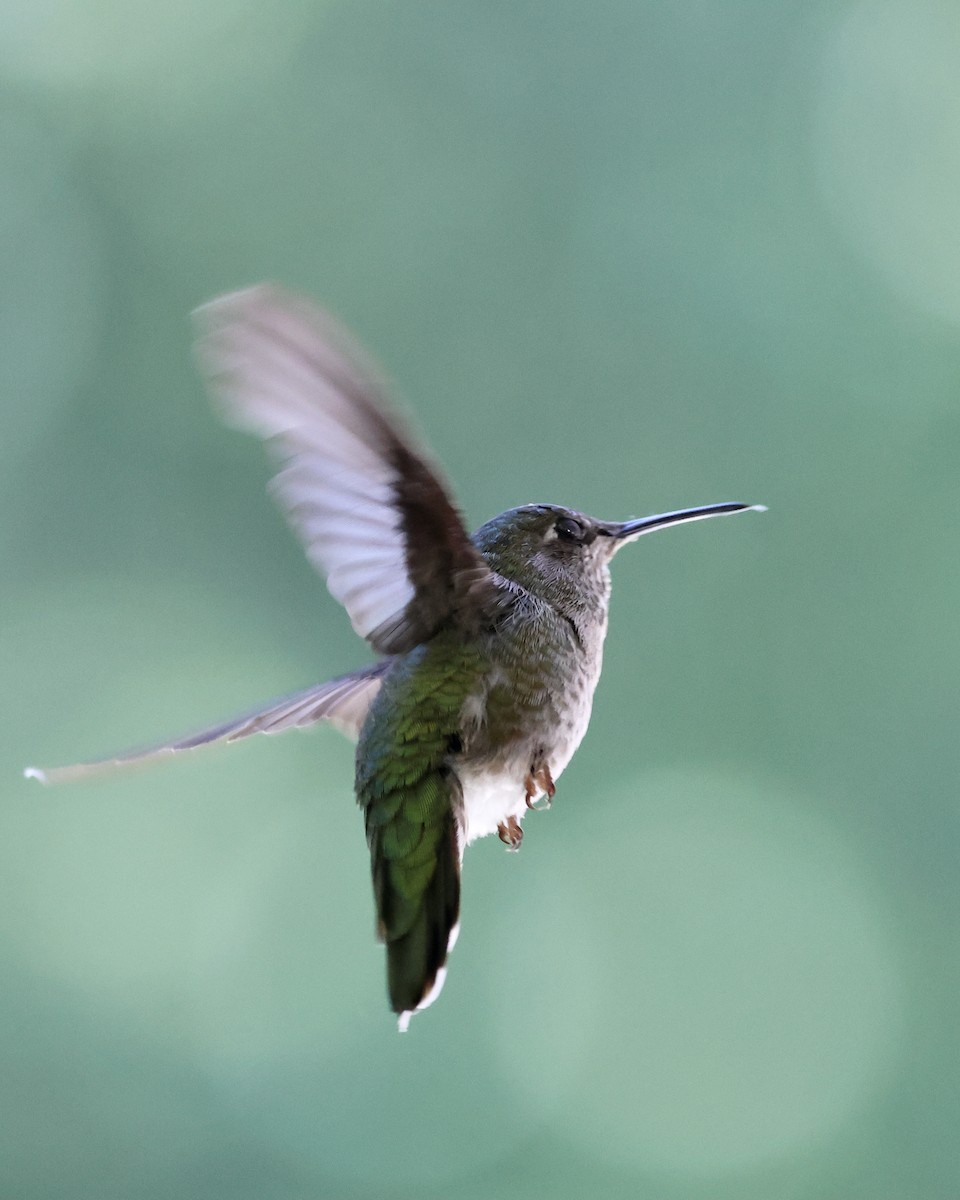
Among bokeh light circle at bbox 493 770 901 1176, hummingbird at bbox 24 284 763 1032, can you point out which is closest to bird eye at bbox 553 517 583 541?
hummingbird at bbox 24 284 763 1032

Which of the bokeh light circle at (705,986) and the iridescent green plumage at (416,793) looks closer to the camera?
the iridescent green plumage at (416,793)

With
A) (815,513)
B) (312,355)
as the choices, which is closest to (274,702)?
(312,355)

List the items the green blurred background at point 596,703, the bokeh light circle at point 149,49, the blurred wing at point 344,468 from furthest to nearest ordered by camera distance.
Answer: the bokeh light circle at point 149,49 < the green blurred background at point 596,703 < the blurred wing at point 344,468

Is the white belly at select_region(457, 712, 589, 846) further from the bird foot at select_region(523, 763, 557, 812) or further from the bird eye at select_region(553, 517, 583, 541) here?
the bird eye at select_region(553, 517, 583, 541)

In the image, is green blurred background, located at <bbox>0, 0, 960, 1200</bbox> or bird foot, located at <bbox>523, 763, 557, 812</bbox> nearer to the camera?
bird foot, located at <bbox>523, 763, 557, 812</bbox>

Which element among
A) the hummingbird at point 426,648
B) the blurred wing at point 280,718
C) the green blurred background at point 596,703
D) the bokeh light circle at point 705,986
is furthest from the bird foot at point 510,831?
the bokeh light circle at point 705,986

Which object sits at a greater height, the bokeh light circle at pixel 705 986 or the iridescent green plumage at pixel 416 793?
the iridescent green plumage at pixel 416 793

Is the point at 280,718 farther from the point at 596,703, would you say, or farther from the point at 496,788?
the point at 596,703

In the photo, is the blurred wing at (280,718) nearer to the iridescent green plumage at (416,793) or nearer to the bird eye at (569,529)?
the iridescent green plumage at (416,793)
